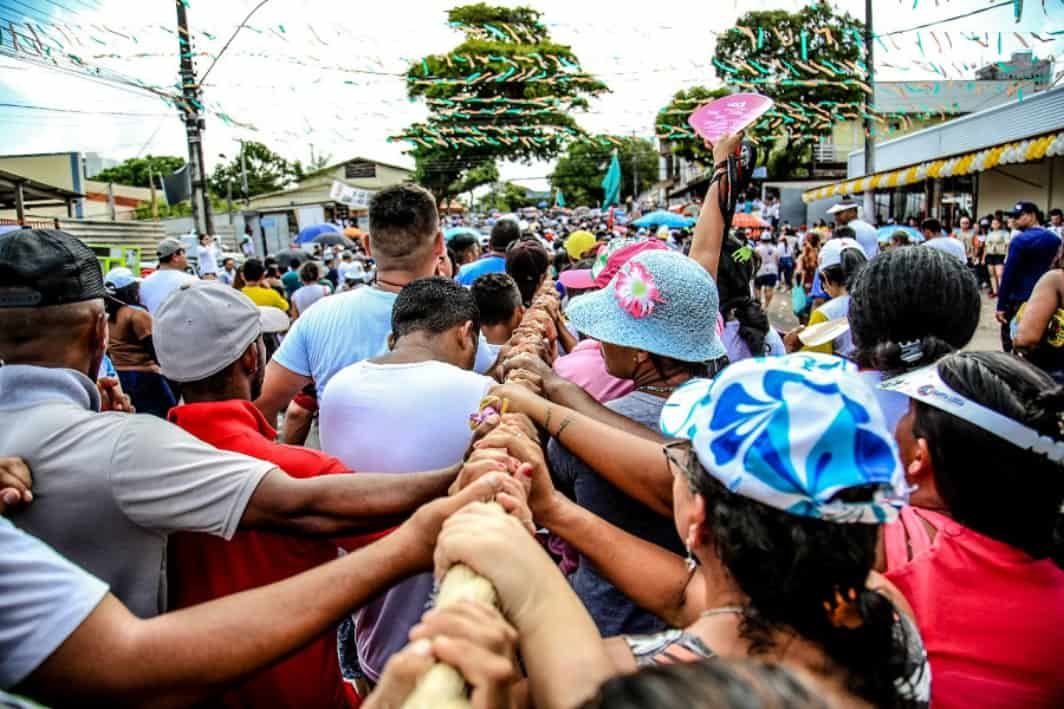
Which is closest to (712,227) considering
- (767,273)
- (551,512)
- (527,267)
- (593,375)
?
(593,375)

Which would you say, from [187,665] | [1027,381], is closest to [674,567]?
[1027,381]

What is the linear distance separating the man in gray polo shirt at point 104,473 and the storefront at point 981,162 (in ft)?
56.7

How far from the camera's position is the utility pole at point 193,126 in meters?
11.8

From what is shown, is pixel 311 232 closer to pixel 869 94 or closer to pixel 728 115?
pixel 869 94

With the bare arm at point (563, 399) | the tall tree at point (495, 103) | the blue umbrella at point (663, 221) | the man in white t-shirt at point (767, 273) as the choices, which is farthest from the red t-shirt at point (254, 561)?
the tall tree at point (495, 103)

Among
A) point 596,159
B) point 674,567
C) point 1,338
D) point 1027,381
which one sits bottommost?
point 674,567

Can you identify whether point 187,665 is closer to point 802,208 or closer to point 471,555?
point 471,555

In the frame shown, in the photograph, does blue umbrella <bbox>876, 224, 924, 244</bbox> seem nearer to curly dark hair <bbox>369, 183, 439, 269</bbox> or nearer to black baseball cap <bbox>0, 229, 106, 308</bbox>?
curly dark hair <bbox>369, 183, 439, 269</bbox>

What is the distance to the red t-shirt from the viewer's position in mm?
1811

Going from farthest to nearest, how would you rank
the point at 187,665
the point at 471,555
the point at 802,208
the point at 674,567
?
the point at 802,208 < the point at 674,567 < the point at 187,665 < the point at 471,555

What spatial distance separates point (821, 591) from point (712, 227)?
1.94 meters

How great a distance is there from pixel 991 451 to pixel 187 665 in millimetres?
1680

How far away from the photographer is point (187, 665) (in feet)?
4.16

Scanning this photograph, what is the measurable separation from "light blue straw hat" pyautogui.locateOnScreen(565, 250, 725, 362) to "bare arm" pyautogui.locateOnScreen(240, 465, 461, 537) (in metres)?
0.70
